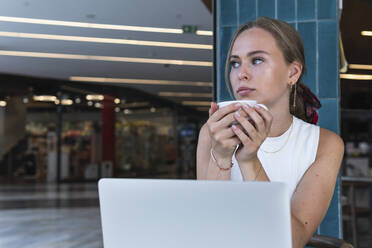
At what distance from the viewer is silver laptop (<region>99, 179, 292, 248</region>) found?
538mm

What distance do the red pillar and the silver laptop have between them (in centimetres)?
1416

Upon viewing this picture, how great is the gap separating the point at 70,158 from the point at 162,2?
30.3 ft

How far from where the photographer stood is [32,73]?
1177cm

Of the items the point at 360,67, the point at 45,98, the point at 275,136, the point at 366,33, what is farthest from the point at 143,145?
the point at 275,136

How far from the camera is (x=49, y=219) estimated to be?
6.80m

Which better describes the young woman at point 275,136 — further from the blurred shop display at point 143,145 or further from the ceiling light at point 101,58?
the blurred shop display at point 143,145

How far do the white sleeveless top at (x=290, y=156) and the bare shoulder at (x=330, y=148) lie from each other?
16mm

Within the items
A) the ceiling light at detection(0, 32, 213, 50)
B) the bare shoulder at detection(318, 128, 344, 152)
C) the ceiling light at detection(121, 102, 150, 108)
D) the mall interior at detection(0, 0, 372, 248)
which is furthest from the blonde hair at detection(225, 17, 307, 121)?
the ceiling light at detection(121, 102, 150, 108)

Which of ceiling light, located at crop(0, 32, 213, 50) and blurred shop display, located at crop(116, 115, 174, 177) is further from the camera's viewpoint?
blurred shop display, located at crop(116, 115, 174, 177)

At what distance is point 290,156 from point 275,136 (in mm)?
80

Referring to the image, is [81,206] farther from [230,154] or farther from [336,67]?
[230,154]

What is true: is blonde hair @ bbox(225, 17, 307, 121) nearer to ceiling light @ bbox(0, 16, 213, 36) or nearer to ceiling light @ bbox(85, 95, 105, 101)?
ceiling light @ bbox(0, 16, 213, 36)

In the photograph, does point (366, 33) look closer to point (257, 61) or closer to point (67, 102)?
point (257, 61)

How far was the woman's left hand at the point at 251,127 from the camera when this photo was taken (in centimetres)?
76
